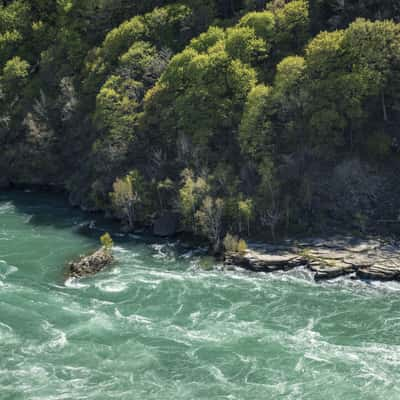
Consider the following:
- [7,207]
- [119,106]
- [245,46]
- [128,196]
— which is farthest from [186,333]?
[7,207]

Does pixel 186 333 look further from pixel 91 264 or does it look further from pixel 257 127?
pixel 257 127

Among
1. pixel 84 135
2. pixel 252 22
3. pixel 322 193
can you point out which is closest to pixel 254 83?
pixel 252 22

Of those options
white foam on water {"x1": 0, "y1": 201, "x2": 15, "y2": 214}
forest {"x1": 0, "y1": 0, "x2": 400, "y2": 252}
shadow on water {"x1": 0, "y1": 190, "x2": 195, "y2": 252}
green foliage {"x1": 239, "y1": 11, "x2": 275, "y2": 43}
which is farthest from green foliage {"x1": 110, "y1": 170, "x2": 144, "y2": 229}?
green foliage {"x1": 239, "y1": 11, "x2": 275, "y2": 43}

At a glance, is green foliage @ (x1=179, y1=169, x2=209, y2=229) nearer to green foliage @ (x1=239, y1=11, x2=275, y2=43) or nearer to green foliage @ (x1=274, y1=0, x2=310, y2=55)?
green foliage @ (x1=239, y1=11, x2=275, y2=43)

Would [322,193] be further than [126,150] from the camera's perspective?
No

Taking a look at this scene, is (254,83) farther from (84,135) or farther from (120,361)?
(120,361)
